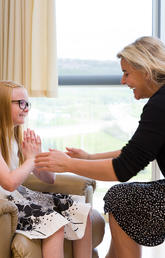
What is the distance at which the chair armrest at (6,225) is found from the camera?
1960 millimetres

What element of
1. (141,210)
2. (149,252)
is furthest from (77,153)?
(149,252)

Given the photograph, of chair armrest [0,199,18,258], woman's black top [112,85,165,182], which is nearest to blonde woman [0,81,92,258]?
chair armrest [0,199,18,258]

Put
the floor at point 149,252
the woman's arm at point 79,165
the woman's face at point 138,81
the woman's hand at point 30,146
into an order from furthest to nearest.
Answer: the floor at point 149,252
the woman's hand at point 30,146
the woman's face at point 138,81
the woman's arm at point 79,165

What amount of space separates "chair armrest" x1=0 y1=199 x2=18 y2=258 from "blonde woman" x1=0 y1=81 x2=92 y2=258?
107mm

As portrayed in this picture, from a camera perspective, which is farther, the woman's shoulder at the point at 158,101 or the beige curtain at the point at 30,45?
the beige curtain at the point at 30,45

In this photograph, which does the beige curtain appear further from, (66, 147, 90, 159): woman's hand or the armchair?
(66, 147, 90, 159): woman's hand

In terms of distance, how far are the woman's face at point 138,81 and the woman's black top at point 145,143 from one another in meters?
0.18

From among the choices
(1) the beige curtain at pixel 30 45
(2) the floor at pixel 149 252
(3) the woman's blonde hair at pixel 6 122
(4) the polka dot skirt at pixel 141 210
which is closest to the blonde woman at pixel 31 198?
(3) the woman's blonde hair at pixel 6 122

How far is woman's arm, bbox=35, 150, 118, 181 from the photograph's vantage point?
2.11 m

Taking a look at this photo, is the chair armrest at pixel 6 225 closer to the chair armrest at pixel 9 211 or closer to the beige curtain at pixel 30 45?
the chair armrest at pixel 9 211

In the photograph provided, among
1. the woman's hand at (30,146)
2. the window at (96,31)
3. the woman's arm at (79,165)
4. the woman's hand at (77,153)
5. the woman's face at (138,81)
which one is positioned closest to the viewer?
the woman's arm at (79,165)

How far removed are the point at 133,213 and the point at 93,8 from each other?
239cm

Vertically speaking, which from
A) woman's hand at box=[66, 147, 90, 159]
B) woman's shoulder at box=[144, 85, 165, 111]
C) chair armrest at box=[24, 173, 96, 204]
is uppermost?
woman's shoulder at box=[144, 85, 165, 111]

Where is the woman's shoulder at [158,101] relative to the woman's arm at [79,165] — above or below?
above
